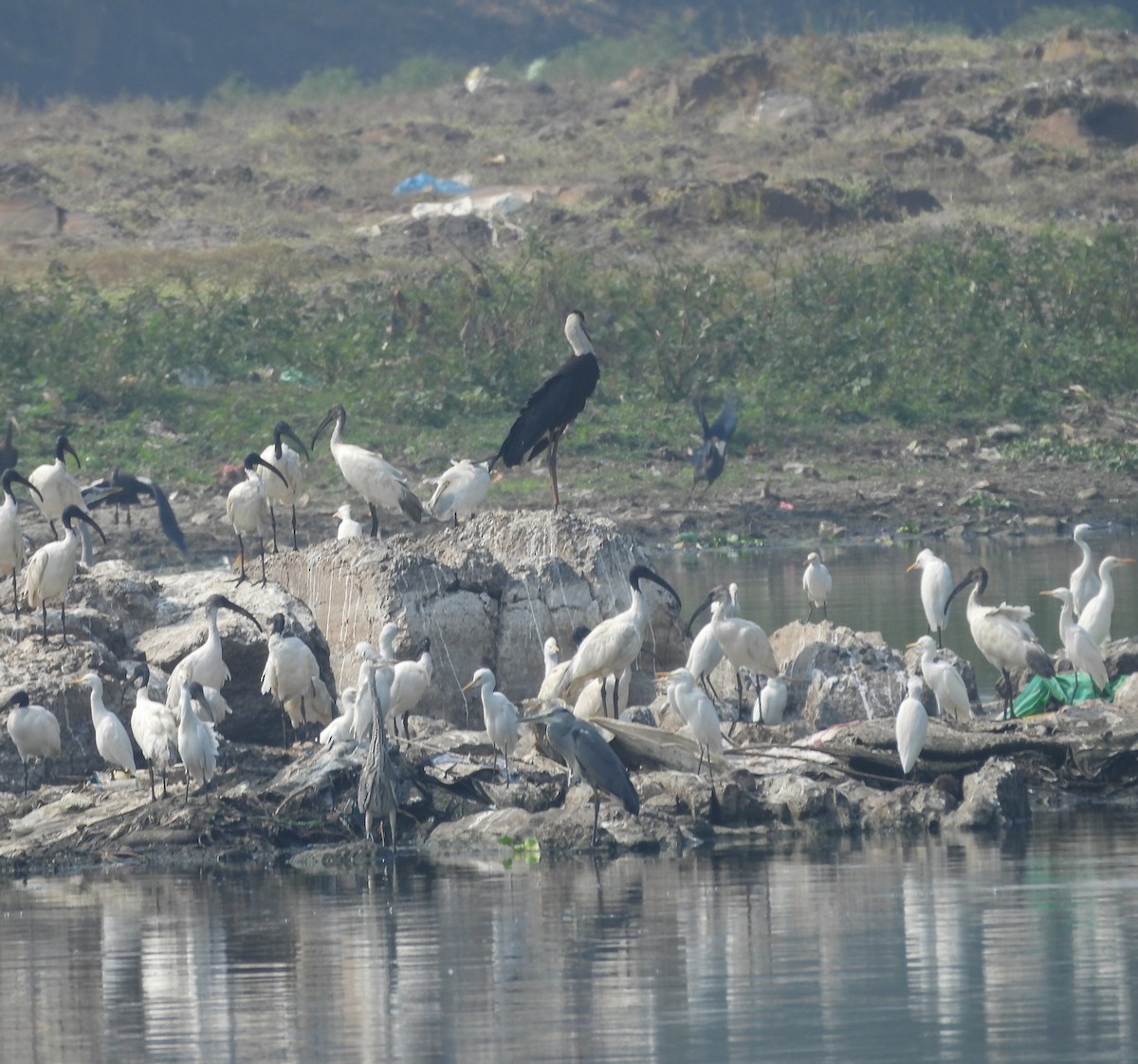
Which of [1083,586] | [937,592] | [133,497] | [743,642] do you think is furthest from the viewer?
[133,497]

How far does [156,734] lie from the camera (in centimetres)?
1197

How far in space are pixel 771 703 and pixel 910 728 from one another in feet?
6.58

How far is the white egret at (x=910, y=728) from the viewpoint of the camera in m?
11.8

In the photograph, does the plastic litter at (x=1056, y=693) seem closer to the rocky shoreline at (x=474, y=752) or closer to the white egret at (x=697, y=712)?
the rocky shoreline at (x=474, y=752)

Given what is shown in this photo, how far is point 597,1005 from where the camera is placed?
8.18 m

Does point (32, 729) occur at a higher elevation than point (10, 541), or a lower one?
lower

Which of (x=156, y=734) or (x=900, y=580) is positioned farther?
(x=900, y=580)

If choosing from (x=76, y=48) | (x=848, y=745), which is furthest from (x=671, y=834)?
(x=76, y=48)

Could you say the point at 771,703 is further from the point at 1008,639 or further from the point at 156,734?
the point at 156,734

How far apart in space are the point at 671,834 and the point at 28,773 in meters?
3.61

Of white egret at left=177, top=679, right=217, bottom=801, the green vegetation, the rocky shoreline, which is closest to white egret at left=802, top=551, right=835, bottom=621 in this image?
the rocky shoreline

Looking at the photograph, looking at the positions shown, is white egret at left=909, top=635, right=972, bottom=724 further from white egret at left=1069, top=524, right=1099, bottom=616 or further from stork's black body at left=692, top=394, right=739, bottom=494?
stork's black body at left=692, top=394, right=739, bottom=494

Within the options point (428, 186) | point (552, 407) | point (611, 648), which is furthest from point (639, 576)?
point (428, 186)

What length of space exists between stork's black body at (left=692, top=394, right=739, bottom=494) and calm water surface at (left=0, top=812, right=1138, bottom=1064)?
1338 centimetres
